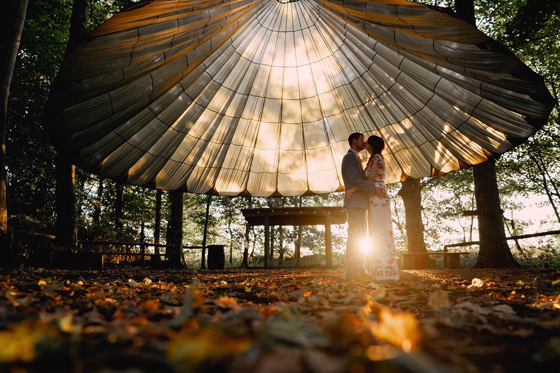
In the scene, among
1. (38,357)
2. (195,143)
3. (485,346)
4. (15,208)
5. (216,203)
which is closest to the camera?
(38,357)

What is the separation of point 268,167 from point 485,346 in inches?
230

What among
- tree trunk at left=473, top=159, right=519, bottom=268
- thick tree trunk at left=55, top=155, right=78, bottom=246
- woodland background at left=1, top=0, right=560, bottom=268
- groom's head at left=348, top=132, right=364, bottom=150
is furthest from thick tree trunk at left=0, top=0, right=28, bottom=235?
tree trunk at left=473, top=159, right=519, bottom=268

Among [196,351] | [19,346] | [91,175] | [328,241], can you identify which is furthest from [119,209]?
[196,351]

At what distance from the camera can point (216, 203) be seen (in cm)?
2638

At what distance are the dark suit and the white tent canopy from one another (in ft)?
5.58

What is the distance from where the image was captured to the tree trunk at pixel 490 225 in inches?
259

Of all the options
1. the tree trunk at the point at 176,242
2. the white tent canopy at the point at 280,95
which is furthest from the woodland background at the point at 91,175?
the tree trunk at the point at 176,242

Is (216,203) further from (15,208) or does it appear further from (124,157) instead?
(124,157)

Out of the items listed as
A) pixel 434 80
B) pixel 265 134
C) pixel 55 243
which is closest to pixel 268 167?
pixel 265 134

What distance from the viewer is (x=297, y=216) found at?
32.4 ft

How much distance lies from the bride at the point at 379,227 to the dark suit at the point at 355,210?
11cm

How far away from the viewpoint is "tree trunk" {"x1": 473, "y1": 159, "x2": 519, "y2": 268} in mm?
6586

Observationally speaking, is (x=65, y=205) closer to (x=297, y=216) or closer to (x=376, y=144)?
(x=376, y=144)

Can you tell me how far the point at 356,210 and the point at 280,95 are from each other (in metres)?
3.20
